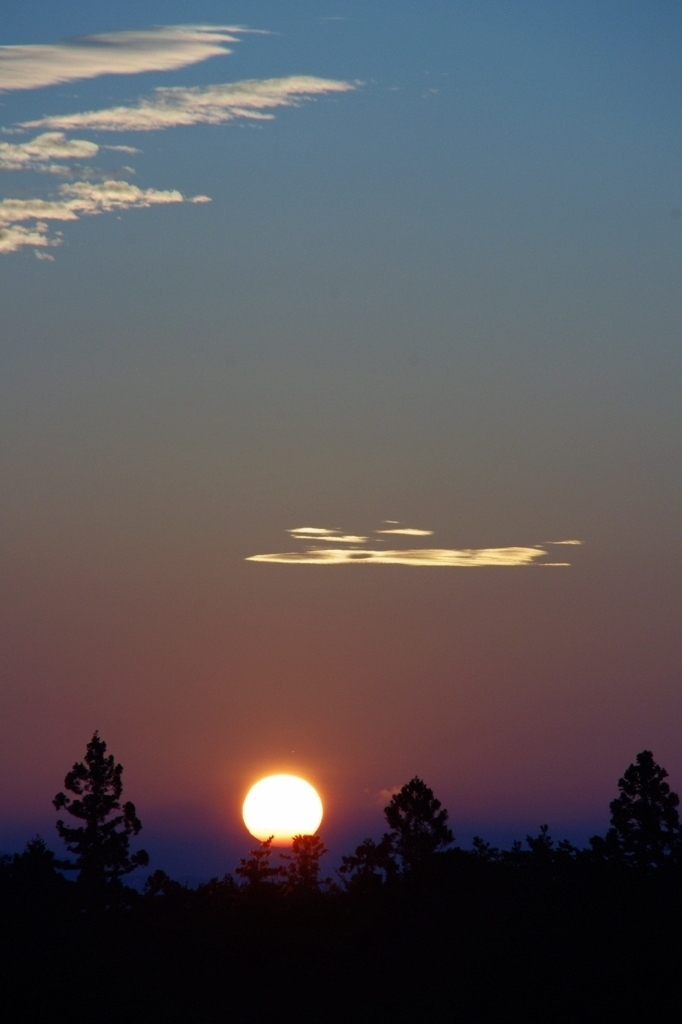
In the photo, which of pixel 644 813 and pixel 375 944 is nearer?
pixel 375 944

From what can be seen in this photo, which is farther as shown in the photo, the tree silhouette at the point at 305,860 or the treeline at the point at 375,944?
the tree silhouette at the point at 305,860

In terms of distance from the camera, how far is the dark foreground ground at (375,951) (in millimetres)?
46500

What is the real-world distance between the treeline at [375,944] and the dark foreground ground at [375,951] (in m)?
0.07

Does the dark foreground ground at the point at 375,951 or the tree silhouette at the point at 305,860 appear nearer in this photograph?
the dark foreground ground at the point at 375,951

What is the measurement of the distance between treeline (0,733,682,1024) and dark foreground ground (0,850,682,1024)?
7cm

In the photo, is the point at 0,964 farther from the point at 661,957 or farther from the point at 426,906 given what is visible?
the point at 661,957

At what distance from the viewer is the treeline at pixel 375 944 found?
153 ft

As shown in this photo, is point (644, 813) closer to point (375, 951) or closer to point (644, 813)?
point (644, 813)

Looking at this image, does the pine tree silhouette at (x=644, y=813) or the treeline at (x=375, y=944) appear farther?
the pine tree silhouette at (x=644, y=813)

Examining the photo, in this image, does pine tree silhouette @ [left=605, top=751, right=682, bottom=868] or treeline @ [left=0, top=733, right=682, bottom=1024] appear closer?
treeline @ [left=0, top=733, right=682, bottom=1024]

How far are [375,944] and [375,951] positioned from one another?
0.63 meters

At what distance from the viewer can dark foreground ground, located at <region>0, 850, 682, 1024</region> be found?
46.5 meters

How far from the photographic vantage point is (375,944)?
52469mm

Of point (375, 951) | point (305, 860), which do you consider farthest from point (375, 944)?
point (305, 860)
